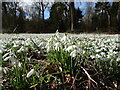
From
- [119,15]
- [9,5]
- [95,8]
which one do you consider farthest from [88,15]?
[9,5]

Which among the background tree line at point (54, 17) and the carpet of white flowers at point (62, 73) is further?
the background tree line at point (54, 17)

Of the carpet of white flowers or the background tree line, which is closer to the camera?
the carpet of white flowers

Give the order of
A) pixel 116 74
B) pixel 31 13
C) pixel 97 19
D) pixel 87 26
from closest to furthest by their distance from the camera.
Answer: pixel 116 74 → pixel 31 13 → pixel 87 26 → pixel 97 19

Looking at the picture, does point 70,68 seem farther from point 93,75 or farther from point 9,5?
point 9,5

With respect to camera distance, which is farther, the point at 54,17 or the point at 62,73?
the point at 54,17

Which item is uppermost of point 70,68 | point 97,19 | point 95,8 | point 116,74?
point 95,8

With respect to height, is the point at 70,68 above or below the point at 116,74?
above

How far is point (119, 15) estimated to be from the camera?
722 inches

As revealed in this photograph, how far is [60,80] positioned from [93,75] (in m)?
0.35

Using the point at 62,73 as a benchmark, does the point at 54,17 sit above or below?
above

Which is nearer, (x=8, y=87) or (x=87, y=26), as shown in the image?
(x=8, y=87)

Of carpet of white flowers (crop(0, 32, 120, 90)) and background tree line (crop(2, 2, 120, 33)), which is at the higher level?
background tree line (crop(2, 2, 120, 33))

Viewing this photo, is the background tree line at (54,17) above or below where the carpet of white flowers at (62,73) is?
above

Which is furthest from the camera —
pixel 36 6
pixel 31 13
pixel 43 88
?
pixel 31 13
